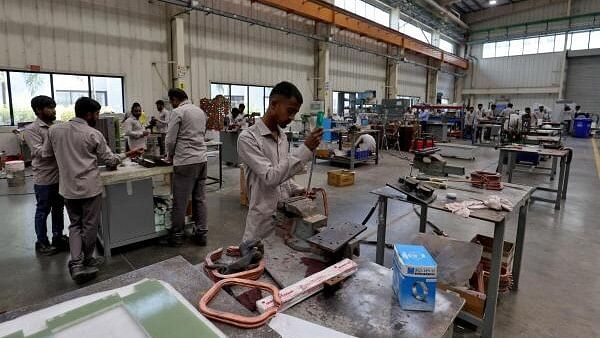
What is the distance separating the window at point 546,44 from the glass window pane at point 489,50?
202 cm

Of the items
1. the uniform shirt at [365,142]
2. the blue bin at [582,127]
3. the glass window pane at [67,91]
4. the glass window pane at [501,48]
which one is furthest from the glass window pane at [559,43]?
the glass window pane at [67,91]

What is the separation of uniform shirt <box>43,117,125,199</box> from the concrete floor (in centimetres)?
71

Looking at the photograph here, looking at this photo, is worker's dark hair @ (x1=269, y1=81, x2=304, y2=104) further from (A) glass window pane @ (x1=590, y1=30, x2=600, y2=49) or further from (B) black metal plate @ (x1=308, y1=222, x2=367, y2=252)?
(A) glass window pane @ (x1=590, y1=30, x2=600, y2=49)

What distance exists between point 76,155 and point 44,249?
120cm

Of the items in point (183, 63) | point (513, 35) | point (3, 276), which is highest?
point (513, 35)

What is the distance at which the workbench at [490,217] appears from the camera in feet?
6.15

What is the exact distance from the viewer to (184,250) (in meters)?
3.10

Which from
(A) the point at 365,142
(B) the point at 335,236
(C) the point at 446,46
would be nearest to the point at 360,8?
(A) the point at 365,142

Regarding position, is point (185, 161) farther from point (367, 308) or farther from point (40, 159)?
point (367, 308)

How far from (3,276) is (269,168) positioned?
2441 millimetres

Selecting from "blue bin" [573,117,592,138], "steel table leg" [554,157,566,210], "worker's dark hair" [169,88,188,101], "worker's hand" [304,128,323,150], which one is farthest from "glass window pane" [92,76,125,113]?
"blue bin" [573,117,592,138]

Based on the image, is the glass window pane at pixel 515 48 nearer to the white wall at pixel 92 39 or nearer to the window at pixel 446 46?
the window at pixel 446 46

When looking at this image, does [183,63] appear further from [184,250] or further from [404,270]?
[404,270]

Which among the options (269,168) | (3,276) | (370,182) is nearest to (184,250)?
(3,276)
